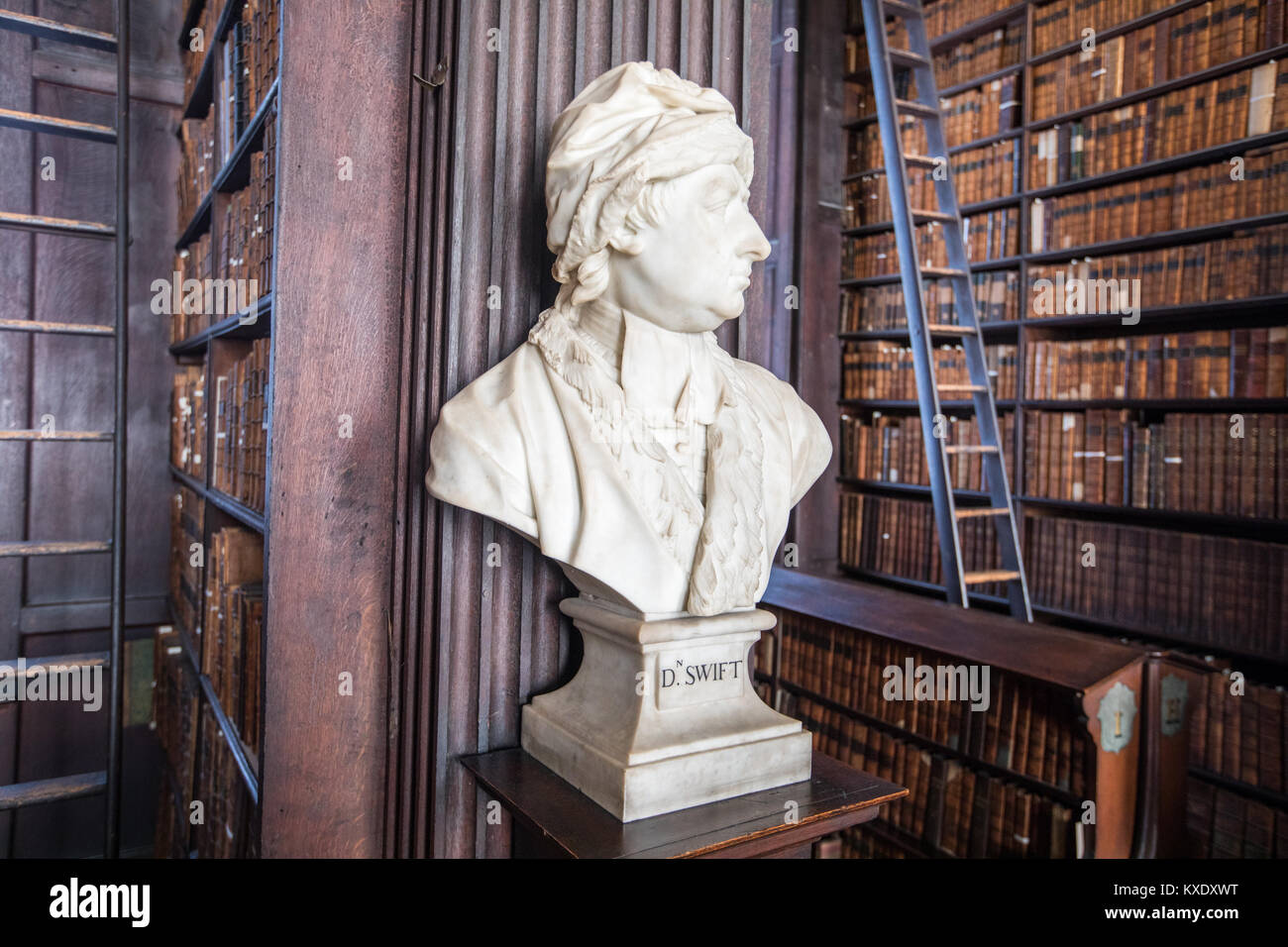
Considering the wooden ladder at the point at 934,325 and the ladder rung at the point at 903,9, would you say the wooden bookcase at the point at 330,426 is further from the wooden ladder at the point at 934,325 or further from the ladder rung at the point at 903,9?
the ladder rung at the point at 903,9

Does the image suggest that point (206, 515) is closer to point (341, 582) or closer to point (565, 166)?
point (341, 582)

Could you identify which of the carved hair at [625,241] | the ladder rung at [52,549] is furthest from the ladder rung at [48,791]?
the carved hair at [625,241]

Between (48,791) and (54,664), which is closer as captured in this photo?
(48,791)

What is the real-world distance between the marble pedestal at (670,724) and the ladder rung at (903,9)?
267cm

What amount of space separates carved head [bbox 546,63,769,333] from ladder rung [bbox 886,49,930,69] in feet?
6.91

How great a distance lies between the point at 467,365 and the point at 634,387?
354 millimetres

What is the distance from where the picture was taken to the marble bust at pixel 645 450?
1.25 m

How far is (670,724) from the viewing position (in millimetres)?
1278

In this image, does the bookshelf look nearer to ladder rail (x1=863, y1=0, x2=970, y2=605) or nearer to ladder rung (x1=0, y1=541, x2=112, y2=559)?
ladder rail (x1=863, y1=0, x2=970, y2=605)

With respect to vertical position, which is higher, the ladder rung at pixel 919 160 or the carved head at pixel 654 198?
the ladder rung at pixel 919 160

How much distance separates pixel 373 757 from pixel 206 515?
3.87 feet

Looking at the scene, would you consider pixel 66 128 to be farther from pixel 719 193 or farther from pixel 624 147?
pixel 719 193

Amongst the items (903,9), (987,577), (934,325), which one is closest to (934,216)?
(934,325)

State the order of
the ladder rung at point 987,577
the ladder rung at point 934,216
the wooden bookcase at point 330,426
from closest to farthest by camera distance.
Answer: the wooden bookcase at point 330,426, the ladder rung at point 987,577, the ladder rung at point 934,216
